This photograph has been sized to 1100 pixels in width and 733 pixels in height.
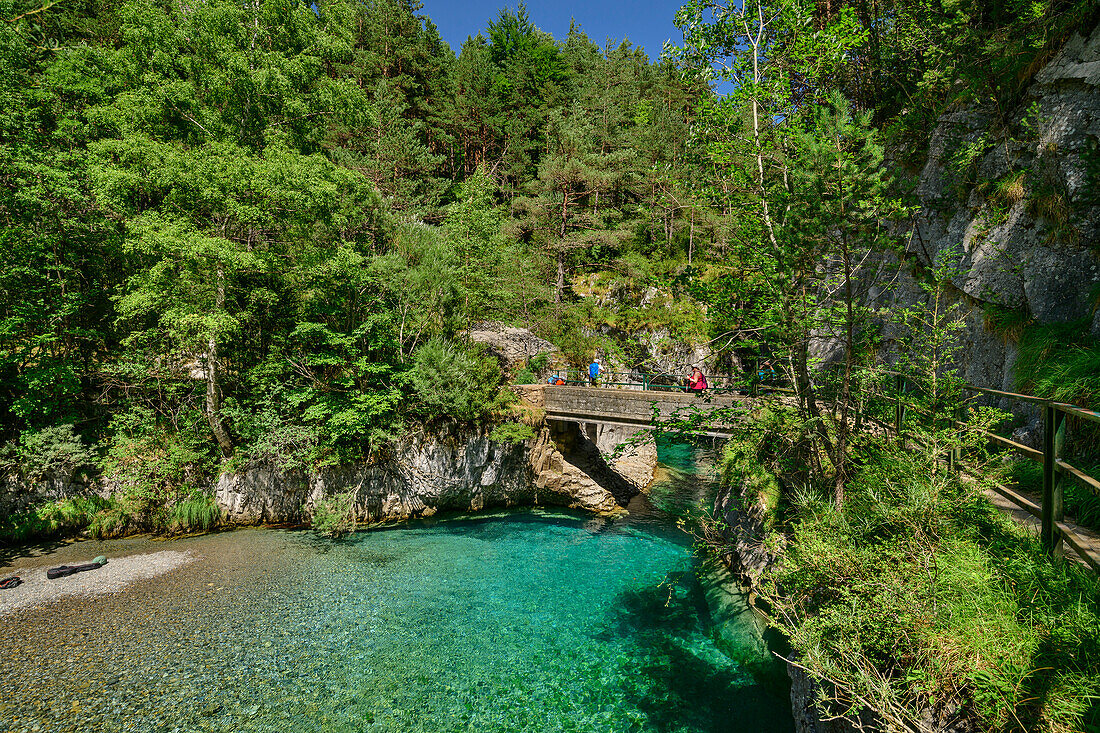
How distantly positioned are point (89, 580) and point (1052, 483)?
16191 mm

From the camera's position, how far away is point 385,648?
8180 millimetres

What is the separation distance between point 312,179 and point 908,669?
52.6 ft

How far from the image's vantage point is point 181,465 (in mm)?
13094

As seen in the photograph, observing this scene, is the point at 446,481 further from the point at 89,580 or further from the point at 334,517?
the point at 89,580

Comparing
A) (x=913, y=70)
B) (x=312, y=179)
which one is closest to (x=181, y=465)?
(x=312, y=179)

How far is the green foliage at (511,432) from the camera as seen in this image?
15.7 m

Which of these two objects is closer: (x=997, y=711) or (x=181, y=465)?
(x=997, y=711)

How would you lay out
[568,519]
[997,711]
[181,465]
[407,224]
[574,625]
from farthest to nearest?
1. [407,224]
2. [568,519]
3. [181,465]
4. [574,625]
5. [997,711]

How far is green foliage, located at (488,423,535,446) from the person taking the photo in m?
15.7

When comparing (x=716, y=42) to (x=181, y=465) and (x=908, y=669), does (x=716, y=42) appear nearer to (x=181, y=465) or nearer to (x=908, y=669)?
(x=908, y=669)

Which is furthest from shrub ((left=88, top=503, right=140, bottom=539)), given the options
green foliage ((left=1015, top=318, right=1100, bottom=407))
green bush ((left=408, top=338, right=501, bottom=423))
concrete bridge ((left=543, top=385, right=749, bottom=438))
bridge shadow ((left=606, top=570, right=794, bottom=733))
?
green foliage ((left=1015, top=318, right=1100, bottom=407))

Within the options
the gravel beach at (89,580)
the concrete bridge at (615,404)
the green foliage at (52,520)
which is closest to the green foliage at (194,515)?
the gravel beach at (89,580)

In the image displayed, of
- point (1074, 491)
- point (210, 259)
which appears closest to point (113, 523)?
point (210, 259)

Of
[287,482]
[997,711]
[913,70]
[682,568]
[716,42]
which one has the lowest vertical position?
[682,568]
